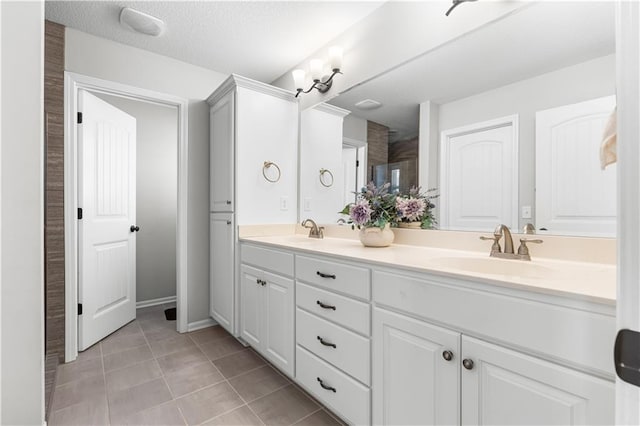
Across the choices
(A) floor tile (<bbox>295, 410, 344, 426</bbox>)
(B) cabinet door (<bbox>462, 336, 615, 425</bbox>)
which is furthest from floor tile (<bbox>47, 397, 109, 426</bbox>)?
(B) cabinet door (<bbox>462, 336, 615, 425</bbox>)

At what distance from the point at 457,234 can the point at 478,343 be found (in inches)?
29.5

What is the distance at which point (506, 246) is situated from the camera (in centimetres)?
131

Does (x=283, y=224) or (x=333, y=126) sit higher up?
(x=333, y=126)

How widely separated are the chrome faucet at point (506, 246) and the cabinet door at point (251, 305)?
1349 millimetres

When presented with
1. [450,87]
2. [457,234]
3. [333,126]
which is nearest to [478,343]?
[457,234]

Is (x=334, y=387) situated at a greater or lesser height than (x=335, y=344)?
lesser

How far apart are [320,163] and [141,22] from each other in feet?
5.13

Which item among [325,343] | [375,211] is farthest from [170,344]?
[375,211]

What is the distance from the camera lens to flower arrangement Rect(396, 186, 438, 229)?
1.69 m

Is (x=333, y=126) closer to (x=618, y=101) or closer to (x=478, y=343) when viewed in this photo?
(x=478, y=343)

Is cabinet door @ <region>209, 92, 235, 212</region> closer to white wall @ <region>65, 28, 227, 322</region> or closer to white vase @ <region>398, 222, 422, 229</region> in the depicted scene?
white wall @ <region>65, 28, 227, 322</region>

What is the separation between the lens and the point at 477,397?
0.91 metres

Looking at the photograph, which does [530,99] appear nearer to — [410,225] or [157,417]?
[410,225]

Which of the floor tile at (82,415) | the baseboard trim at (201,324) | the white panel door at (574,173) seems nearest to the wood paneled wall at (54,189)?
the floor tile at (82,415)
